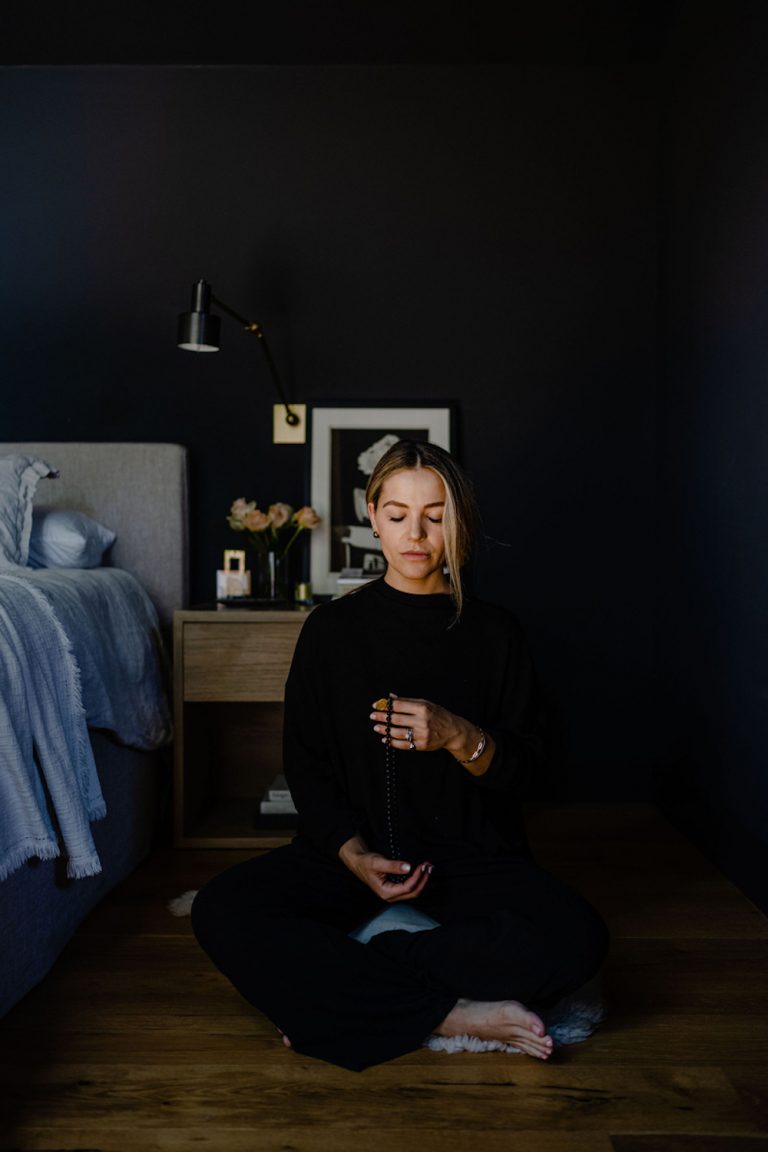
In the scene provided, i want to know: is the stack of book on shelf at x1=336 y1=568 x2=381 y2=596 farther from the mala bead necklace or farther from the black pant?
the black pant

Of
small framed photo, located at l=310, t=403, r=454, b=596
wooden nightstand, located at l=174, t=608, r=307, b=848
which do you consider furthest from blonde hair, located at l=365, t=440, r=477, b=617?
small framed photo, located at l=310, t=403, r=454, b=596

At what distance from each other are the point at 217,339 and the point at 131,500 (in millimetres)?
592

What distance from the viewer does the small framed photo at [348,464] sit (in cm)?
314

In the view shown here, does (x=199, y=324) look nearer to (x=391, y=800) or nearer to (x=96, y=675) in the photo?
(x=96, y=675)

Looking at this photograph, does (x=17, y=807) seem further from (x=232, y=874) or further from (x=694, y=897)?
(x=694, y=897)

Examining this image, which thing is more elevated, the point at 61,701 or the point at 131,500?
the point at 131,500

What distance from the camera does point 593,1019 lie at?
162 centimetres

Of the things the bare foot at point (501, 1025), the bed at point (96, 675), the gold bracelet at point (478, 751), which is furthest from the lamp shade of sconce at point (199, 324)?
the bare foot at point (501, 1025)

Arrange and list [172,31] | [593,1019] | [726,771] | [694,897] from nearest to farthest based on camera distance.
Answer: [593,1019] < [694,897] < [726,771] < [172,31]

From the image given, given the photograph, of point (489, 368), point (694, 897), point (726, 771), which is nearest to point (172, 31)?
point (489, 368)

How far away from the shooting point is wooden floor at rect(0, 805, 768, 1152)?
133 centimetres

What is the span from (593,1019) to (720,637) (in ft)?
3.91

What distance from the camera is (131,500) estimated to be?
3.01 m

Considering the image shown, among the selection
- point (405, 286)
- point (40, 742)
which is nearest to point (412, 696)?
point (40, 742)
